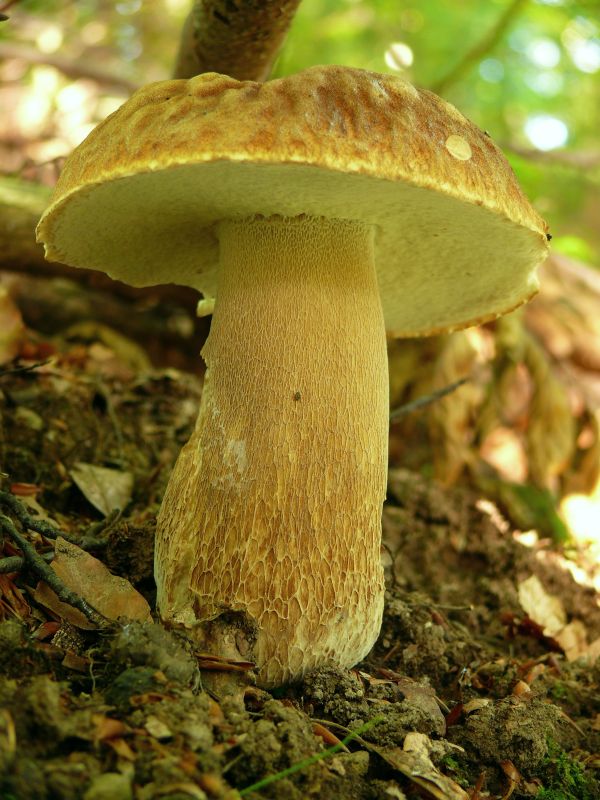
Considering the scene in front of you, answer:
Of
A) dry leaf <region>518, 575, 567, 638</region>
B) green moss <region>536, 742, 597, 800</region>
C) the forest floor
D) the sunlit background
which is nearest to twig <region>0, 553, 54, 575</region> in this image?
the forest floor

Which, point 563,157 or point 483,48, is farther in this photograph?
point 563,157

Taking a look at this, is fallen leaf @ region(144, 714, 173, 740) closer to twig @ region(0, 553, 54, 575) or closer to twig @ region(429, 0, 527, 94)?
twig @ region(0, 553, 54, 575)

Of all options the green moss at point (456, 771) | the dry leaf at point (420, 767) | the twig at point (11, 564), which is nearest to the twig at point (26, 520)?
the twig at point (11, 564)

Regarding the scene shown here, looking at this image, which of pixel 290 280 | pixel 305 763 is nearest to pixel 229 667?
pixel 305 763

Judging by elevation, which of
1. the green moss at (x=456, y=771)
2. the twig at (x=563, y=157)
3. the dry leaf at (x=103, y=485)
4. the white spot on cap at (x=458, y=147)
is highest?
the twig at (x=563, y=157)

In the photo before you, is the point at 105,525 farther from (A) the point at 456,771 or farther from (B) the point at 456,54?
(B) the point at 456,54

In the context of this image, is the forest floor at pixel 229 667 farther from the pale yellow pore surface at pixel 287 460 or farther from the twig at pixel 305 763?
the pale yellow pore surface at pixel 287 460

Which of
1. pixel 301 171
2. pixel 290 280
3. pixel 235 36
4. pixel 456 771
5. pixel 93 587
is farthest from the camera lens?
pixel 235 36
